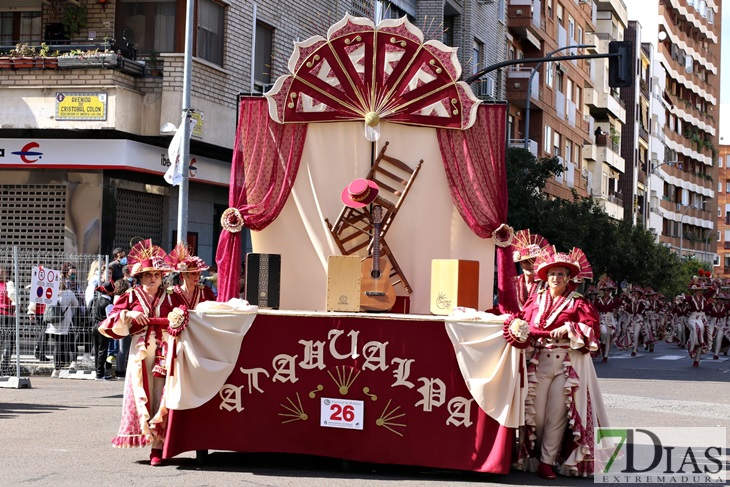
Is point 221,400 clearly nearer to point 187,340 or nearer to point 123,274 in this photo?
point 187,340

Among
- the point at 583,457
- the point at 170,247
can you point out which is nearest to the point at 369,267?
the point at 583,457

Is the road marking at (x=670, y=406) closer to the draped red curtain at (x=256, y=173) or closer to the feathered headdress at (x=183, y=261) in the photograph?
the draped red curtain at (x=256, y=173)

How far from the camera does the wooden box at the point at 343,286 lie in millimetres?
→ 11359

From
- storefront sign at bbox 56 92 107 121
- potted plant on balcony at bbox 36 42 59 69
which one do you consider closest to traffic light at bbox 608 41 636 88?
storefront sign at bbox 56 92 107 121

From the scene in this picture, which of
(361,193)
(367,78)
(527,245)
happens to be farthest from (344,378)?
(367,78)

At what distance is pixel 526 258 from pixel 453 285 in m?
1.17

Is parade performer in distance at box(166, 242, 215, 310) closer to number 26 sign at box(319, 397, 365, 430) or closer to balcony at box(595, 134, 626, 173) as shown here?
number 26 sign at box(319, 397, 365, 430)

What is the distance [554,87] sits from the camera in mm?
52312

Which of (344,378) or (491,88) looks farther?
(491,88)

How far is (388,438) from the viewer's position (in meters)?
10.0

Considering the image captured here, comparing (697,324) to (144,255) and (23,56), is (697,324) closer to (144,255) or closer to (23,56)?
(23,56)

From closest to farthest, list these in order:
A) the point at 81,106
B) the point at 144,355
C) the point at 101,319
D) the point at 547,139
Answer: the point at 144,355 < the point at 101,319 < the point at 81,106 < the point at 547,139

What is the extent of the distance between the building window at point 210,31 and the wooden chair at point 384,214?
41.4ft

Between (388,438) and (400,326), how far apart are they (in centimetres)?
93
